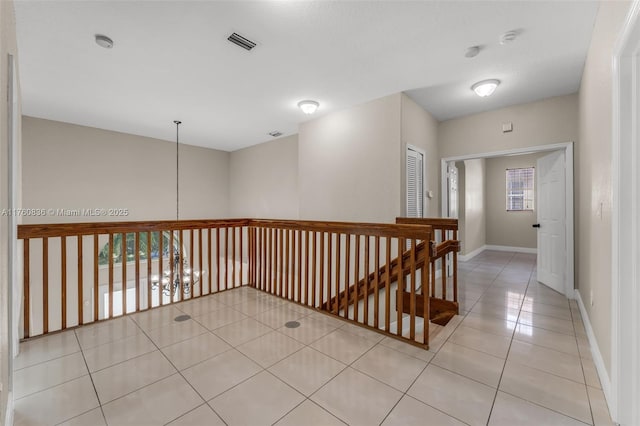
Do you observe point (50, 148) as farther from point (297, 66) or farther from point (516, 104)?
point (516, 104)

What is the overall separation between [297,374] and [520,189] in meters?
8.36

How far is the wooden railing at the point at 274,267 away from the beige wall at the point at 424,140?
47.3 inches

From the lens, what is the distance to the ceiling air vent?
8.66 ft

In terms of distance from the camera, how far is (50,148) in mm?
5141

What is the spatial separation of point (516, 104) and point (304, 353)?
16.2 feet

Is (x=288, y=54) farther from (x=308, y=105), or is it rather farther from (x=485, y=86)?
(x=485, y=86)

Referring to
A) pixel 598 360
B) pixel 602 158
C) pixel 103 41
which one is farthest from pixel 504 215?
pixel 103 41

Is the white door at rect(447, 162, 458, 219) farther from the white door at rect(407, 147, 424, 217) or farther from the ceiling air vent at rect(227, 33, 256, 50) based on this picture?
the ceiling air vent at rect(227, 33, 256, 50)

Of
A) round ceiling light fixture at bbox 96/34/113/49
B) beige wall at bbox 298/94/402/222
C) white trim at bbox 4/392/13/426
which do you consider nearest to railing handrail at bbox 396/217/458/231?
beige wall at bbox 298/94/402/222

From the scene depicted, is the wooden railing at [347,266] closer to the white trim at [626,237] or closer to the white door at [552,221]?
the white trim at [626,237]

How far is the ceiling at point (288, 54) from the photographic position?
7.63ft

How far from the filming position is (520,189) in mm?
7605

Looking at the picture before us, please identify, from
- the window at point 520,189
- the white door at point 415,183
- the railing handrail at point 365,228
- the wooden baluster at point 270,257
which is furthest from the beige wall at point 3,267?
the window at point 520,189

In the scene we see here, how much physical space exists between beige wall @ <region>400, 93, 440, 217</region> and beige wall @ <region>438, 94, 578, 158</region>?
328mm
